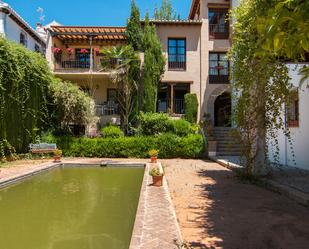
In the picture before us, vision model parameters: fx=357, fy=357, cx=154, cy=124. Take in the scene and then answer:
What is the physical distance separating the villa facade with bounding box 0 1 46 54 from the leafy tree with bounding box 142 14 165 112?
8.65 meters

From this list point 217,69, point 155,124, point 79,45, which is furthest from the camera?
point 79,45

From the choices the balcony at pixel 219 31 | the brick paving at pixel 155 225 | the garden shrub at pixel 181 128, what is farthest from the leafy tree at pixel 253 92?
the balcony at pixel 219 31

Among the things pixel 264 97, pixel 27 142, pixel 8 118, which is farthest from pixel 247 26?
pixel 27 142

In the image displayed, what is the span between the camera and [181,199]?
8477 mm

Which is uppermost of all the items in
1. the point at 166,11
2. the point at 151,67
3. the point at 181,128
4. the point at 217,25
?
the point at 166,11

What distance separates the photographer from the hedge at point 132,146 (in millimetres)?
19891

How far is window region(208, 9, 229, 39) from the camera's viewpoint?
25516 millimetres

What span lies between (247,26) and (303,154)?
18.1ft

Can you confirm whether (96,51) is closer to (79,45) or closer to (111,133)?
(79,45)

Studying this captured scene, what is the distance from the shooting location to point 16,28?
25.4 m

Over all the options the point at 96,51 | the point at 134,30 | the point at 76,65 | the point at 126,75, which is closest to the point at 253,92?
the point at 126,75

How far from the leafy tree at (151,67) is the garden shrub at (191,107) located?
2.23m

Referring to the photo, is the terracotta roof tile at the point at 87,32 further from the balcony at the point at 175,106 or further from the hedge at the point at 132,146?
the hedge at the point at 132,146

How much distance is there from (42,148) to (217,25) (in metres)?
15.1
